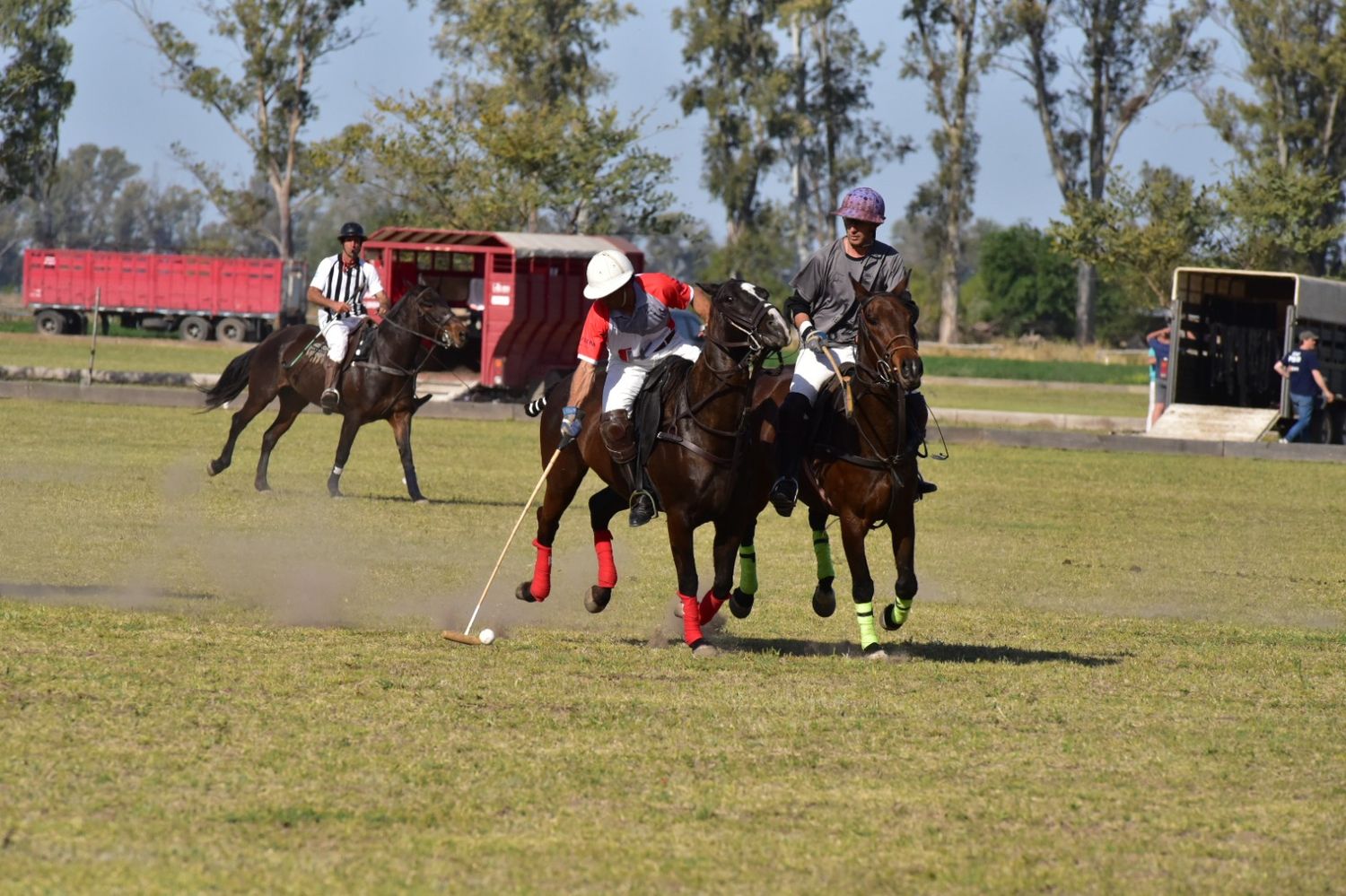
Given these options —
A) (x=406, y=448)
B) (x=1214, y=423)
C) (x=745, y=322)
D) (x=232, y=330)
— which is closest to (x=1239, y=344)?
(x=1214, y=423)

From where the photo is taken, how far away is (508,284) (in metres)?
34.0

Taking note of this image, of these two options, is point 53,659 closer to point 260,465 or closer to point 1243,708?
point 1243,708

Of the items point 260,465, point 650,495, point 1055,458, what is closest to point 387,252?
point 1055,458

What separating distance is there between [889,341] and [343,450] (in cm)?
Result: 967

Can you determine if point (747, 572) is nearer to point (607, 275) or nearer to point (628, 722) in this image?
point (607, 275)

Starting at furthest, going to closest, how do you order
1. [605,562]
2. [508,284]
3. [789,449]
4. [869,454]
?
[508,284] → [605,562] → [789,449] → [869,454]

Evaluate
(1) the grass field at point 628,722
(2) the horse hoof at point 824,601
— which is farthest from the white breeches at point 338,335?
(2) the horse hoof at point 824,601

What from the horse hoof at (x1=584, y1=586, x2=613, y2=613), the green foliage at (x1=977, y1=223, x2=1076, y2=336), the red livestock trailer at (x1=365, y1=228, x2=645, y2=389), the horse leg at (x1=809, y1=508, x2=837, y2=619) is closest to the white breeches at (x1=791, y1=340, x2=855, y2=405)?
the horse leg at (x1=809, y1=508, x2=837, y2=619)

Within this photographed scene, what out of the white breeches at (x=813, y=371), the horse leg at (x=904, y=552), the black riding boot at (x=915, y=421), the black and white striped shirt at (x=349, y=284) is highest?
the black and white striped shirt at (x=349, y=284)

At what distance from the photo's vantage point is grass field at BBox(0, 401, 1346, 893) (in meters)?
5.67

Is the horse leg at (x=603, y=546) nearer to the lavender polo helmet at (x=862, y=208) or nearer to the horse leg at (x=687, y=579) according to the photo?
the horse leg at (x=687, y=579)

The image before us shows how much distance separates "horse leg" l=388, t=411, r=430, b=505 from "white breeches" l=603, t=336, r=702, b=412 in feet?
24.7

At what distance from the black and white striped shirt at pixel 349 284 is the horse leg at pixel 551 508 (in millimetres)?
7764

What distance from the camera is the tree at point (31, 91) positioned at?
5000cm
